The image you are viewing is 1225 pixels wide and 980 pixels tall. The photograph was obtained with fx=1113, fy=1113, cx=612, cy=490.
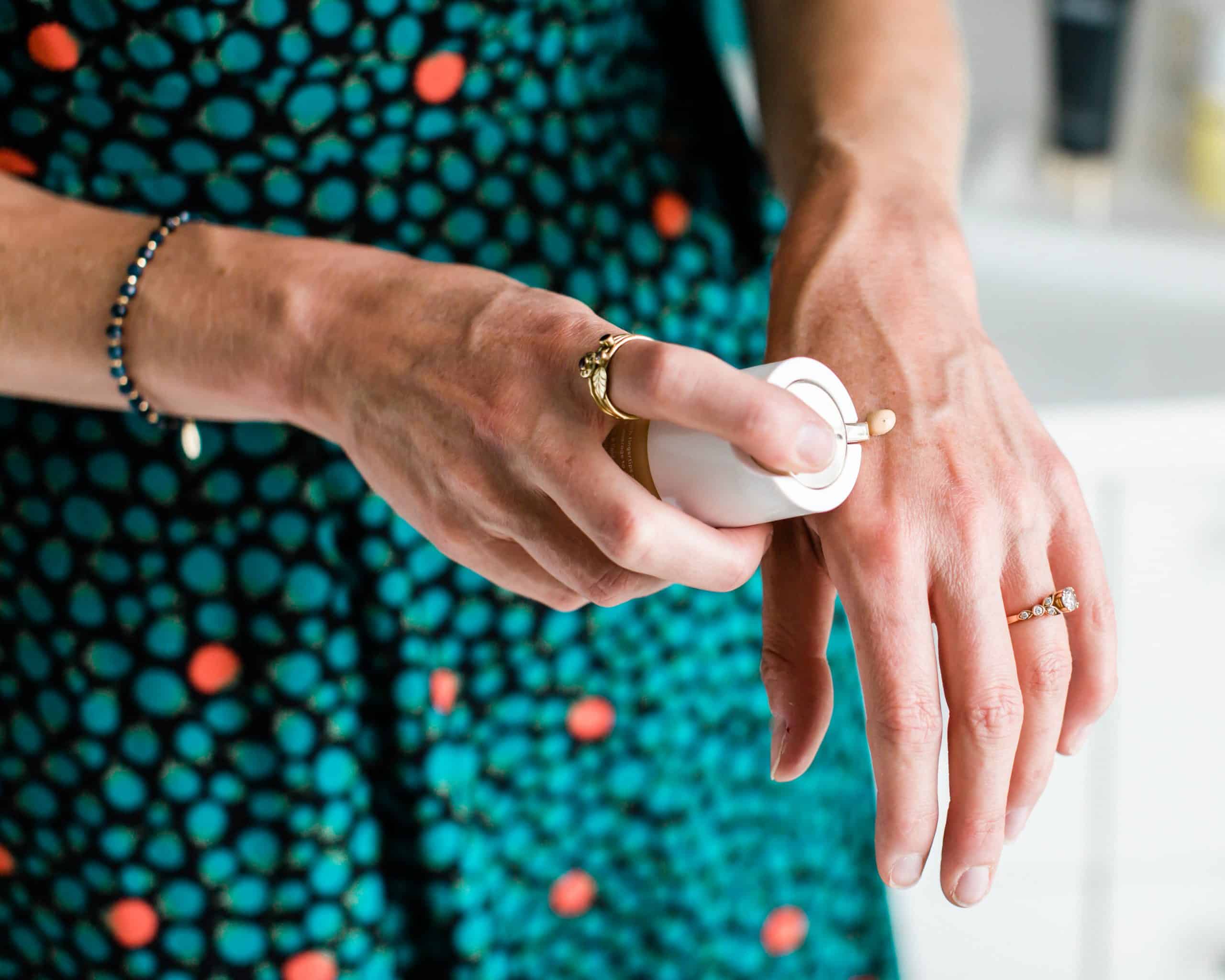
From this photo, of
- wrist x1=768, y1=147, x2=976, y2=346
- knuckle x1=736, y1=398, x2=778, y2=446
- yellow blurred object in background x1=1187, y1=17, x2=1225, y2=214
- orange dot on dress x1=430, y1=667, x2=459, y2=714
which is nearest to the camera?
knuckle x1=736, y1=398, x2=778, y2=446

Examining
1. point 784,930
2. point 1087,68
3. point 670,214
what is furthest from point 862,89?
point 1087,68

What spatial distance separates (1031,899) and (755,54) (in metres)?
0.77

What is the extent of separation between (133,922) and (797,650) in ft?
1.12

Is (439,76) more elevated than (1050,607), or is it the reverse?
(439,76)

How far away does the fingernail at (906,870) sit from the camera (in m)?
0.38

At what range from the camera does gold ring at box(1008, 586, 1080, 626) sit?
38 cm

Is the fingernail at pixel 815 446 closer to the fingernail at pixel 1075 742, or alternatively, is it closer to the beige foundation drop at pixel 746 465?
the beige foundation drop at pixel 746 465

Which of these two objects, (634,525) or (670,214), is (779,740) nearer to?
(634,525)

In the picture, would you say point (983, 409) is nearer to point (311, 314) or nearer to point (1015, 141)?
point (311, 314)

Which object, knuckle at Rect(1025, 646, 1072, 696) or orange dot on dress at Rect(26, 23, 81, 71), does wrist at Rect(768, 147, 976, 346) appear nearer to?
knuckle at Rect(1025, 646, 1072, 696)

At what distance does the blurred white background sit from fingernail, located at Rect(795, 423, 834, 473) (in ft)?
1.78

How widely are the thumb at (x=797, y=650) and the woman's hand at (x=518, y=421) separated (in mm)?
47

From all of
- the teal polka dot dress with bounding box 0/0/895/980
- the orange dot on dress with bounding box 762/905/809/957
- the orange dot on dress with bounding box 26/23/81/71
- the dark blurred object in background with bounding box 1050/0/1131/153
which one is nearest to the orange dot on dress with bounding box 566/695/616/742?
the teal polka dot dress with bounding box 0/0/895/980

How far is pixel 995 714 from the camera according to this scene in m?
0.36
